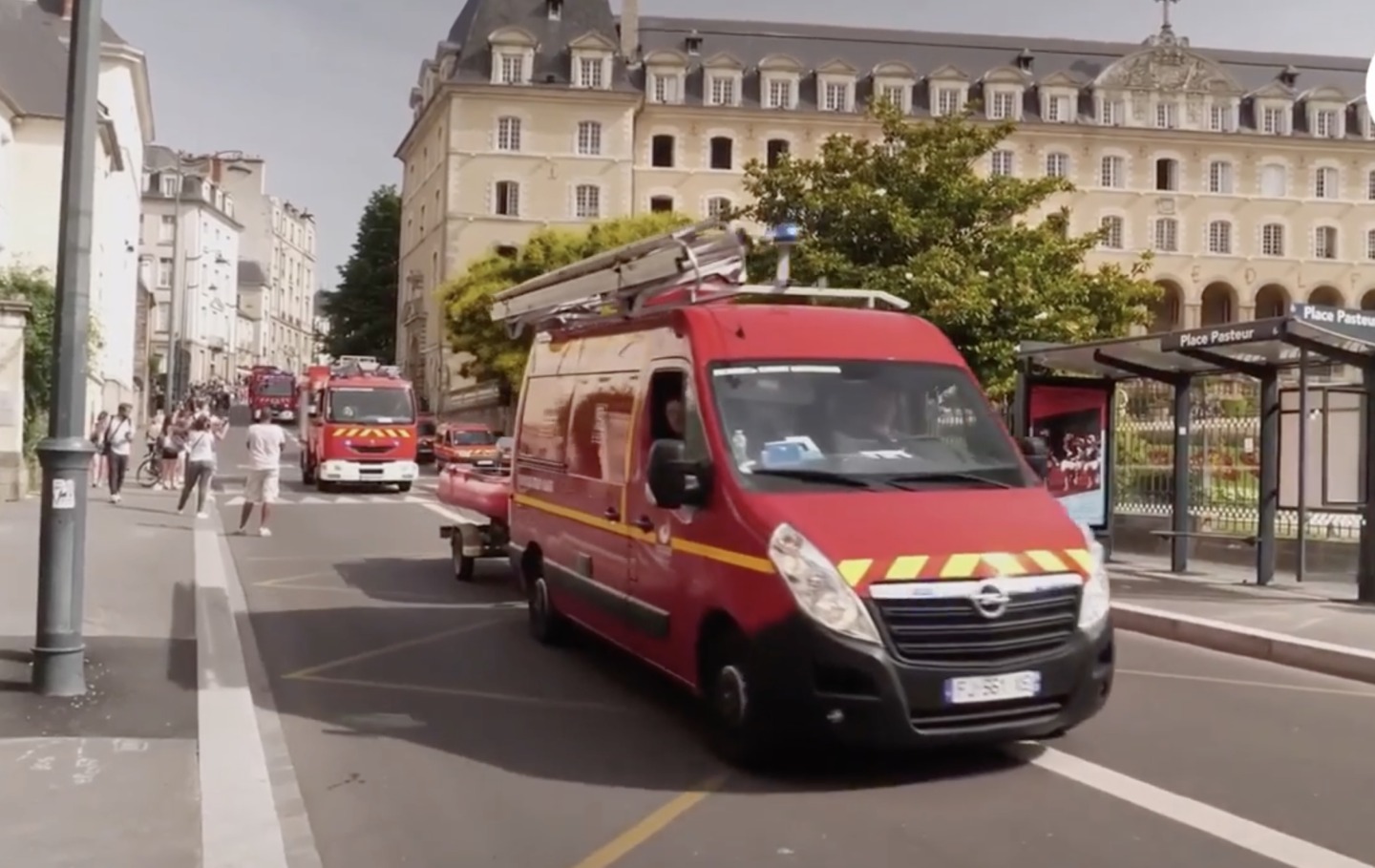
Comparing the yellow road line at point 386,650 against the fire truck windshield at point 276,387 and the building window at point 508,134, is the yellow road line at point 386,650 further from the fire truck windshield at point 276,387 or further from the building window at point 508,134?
the fire truck windshield at point 276,387

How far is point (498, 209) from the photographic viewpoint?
2618 inches

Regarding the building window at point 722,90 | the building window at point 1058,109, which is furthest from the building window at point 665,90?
the building window at point 1058,109

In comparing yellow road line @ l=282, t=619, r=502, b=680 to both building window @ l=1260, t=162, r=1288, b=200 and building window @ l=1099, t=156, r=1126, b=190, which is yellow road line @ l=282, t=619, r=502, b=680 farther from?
building window @ l=1260, t=162, r=1288, b=200

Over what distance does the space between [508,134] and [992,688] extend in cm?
6204

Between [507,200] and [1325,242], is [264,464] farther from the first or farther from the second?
[1325,242]

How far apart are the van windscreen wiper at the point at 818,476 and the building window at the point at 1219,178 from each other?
68.2 meters

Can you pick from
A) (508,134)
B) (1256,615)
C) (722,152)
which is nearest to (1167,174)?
(722,152)

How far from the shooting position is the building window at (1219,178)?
69625 millimetres

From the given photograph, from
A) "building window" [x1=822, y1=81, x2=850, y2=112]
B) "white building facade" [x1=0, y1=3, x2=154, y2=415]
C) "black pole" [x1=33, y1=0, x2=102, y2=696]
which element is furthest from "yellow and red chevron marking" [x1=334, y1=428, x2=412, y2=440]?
"building window" [x1=822, y1=81, x2=850, y2=112]

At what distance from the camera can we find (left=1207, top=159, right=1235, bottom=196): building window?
6962cm

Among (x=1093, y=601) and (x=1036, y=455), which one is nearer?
(x=1093, y=601)

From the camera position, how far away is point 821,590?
6484 mm

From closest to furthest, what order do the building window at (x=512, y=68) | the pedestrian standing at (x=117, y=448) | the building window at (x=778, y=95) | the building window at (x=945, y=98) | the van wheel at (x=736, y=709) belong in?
1. the van wheel at (x=736, y=709)
2. the pedestrian standing at (x=117, y=448)
3. the building window at (x=512, y=68)
4. the building window at (x=778, y=95)
5. the building window at (x=945, y=98)

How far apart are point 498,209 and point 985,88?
963 inches
